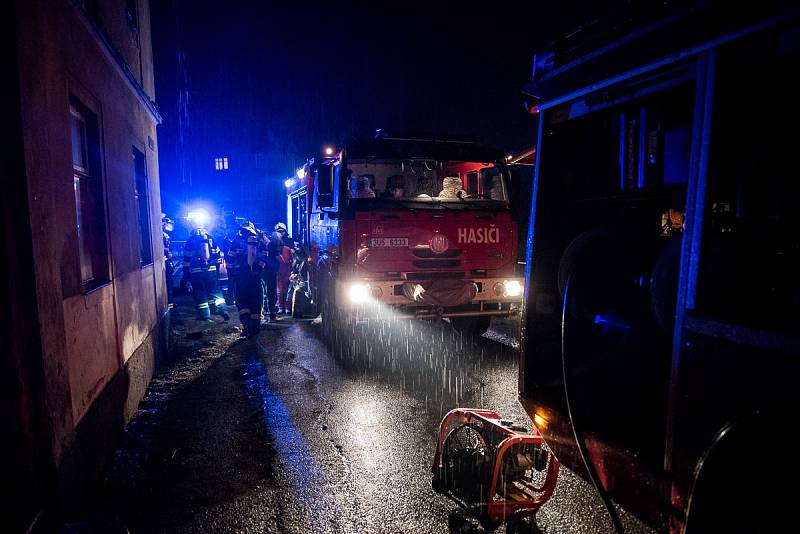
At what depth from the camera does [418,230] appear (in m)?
6.15

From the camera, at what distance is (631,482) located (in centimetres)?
211

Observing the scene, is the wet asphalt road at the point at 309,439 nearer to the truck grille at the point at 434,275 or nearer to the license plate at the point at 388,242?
the truck grille at the point at 434,275

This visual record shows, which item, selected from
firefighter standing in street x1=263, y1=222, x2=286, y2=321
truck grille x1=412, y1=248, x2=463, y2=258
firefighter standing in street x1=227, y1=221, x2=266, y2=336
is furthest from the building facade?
firefighter standing in street x1=263, y1=222, x2=286, y2=321

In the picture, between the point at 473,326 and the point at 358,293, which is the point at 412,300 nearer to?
the point at 358,293

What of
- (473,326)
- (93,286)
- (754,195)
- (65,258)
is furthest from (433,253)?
(754,195)

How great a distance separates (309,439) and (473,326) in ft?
13.0

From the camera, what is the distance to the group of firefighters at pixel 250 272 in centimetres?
773

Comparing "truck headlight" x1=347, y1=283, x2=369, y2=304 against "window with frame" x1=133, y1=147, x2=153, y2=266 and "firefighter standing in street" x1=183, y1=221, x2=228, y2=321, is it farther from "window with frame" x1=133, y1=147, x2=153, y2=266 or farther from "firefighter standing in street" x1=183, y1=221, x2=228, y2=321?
"firefighter standing in street" x1=183, y1=221, x2=228, y2=321

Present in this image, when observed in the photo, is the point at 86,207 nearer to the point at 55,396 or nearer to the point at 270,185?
the point at 55,396

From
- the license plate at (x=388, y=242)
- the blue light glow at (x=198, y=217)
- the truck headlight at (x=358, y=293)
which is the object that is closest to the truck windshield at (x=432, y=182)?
the license plate at (x=388, y=242)

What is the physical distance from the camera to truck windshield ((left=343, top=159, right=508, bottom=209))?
20.7ft

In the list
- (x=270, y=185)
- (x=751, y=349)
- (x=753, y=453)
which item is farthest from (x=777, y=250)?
(x=270, y=185)

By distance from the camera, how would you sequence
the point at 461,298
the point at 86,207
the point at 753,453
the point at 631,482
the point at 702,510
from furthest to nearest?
the point at 461,298
the point at 86,207
the point at 631,482
the point at 702,510
the point at 753,453

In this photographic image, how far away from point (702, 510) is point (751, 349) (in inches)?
24.3
